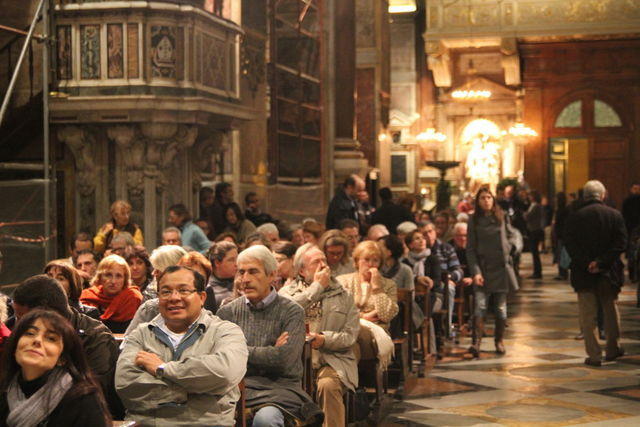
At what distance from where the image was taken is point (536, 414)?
8.64 meters

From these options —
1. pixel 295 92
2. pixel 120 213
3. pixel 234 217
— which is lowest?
pixel 234 217

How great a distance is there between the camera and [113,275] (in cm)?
716

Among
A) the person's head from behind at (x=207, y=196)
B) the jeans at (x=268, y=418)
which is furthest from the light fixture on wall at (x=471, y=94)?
the jeans at (x=268, y=418)

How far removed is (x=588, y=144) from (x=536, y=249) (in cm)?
1017

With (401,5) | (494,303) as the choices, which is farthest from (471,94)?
(494,303)

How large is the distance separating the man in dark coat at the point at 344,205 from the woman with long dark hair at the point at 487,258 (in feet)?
10.3

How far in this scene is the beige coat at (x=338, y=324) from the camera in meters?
7.18

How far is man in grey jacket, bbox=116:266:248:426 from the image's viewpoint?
502cm

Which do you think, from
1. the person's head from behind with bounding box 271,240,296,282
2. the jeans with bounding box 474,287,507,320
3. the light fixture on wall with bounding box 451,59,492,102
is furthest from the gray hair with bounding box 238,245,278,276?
the light fixture on wall with bounding box 451,59,492,102

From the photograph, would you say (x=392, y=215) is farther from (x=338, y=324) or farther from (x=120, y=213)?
(x=338, y=324)

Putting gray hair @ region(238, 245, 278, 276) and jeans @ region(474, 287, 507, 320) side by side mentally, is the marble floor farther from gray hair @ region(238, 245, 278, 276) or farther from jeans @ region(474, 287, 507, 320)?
gray hair @ region(238, 245, 278, 276)

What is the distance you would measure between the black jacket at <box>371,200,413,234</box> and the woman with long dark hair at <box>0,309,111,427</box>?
11.1 m

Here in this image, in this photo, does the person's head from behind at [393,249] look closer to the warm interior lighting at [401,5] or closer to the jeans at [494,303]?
the jeans at [494,303]

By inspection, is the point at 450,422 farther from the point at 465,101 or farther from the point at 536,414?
the point at 465,101
